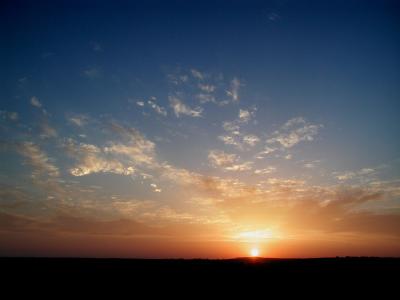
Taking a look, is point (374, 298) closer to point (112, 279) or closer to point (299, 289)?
point (299, 289)

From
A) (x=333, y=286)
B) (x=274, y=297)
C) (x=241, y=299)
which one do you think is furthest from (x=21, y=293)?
(x=333, y=286)

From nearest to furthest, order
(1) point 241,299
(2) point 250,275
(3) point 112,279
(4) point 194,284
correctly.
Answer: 1. (1) point 241,299
2. (4) point 194,284
3. (3) point 112,279
4. (2) point 250,275

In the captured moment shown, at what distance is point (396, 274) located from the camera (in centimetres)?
2506

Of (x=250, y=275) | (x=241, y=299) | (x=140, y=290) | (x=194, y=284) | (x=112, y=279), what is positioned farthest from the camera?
(x=250, y=275)

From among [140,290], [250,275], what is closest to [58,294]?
[140,290]

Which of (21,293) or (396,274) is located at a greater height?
(396,274)

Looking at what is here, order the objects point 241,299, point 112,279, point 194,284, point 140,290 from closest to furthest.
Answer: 1. point 241,299
2. point 140,290
3. point 194,284
4. point 112,279

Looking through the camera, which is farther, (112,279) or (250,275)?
(250,275)

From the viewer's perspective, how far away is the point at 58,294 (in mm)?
17688

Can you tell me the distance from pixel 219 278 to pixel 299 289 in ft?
21.8

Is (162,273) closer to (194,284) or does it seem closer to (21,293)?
(194,284)

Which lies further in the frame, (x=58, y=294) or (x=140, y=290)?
→ (x=140, y=290)

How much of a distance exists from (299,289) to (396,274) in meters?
12.0

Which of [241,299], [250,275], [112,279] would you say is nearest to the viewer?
[241,299]
